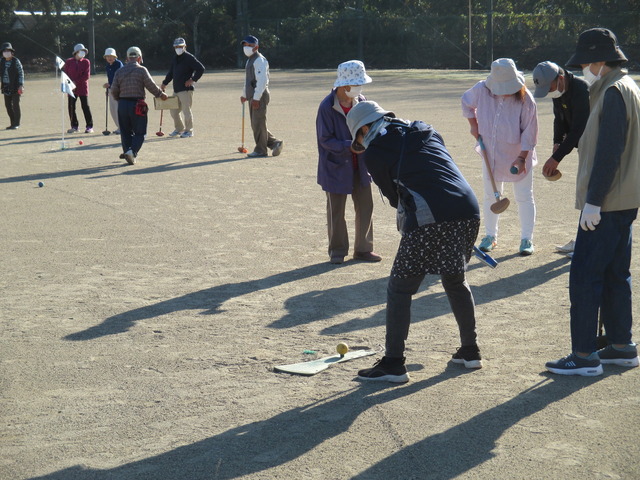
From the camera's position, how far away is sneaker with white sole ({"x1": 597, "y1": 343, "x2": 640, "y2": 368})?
18.8 feet

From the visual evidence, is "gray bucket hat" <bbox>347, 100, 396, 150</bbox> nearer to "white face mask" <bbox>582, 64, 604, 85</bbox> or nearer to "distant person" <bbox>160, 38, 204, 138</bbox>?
"white face mask" <bbox>582, 64, 604, 85</bbox>

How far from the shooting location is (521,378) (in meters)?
→ 5.59

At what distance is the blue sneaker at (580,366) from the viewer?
5527 mm

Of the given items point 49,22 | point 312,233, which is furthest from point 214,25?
point 312,233

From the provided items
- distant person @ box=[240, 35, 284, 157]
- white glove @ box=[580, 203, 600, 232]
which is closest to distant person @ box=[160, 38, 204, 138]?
distant person @ box=[240, 35, 284, 157]

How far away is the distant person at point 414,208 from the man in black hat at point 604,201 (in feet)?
2.25

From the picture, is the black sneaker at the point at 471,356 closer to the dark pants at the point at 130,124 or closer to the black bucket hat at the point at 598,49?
the black bucket hat at the point at 598,49

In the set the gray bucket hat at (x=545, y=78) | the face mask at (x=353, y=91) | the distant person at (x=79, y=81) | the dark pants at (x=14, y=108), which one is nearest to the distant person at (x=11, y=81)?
the dark pants at (x=14, y=108)

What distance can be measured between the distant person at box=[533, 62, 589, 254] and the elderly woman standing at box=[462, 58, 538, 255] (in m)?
0.43

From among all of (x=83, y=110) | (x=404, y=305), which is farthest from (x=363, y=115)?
(x=83, y=110)

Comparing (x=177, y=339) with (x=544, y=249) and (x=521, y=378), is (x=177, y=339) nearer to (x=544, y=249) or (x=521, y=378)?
(x=521, y=378)

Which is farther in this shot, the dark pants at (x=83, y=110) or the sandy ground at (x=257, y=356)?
the dark pants at (x=83, y=110)

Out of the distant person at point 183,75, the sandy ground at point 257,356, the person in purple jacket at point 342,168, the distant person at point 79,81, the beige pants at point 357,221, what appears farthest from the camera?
the distant person at point 79,81

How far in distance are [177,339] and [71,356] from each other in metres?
0.76
